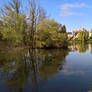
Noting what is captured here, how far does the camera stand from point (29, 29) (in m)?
25.1

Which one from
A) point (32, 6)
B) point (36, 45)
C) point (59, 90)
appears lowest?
point (59, 90)

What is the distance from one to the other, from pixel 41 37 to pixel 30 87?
18.8 meters

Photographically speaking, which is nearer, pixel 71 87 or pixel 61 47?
pixel 71 87

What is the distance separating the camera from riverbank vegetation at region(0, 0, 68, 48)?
73.5ft

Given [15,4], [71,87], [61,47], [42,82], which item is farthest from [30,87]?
[15,4]

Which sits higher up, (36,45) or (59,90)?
(36,45)

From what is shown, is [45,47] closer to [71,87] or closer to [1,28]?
[1,28]

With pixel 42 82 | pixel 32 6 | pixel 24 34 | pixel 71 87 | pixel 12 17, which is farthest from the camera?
pixel 32 6

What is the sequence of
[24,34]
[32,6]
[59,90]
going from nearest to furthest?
[59,90], [24,34], [32,6]

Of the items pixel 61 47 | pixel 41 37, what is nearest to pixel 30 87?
A: pixel 41 37

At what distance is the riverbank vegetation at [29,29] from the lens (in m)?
22.4

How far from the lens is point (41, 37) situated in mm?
23375

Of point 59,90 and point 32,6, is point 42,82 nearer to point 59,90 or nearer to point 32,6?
point 59,90

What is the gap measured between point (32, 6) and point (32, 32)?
6066 millimetres
